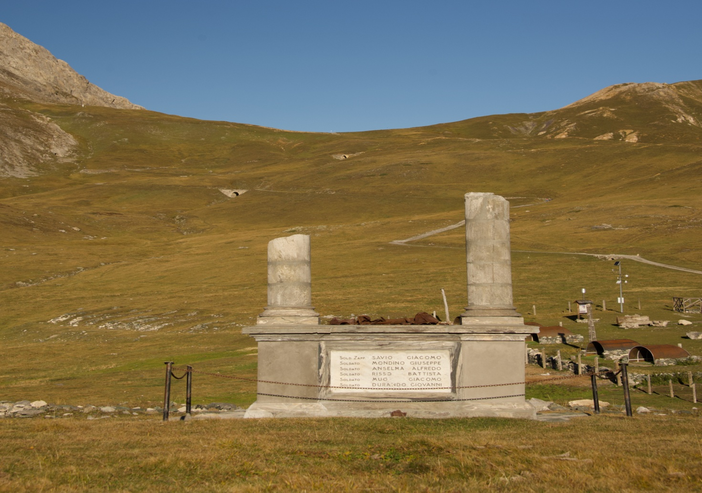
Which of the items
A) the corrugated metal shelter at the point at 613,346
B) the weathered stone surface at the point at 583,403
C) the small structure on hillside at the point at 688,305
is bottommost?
the weathered stone surface at the point at 583,403

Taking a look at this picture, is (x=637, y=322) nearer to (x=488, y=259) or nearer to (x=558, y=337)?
(x=558, y=337)

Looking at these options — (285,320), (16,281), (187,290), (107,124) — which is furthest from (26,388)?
(107,124)

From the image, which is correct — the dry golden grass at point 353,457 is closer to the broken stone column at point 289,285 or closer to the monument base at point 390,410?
the monument base at point 390,410

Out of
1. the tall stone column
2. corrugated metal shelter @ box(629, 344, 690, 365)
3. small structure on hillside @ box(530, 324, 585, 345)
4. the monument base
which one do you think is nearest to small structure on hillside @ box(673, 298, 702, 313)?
small structure on hillside @ box(530, 324, 585, 345)

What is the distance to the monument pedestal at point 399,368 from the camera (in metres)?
15.4

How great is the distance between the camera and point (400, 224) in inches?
3462

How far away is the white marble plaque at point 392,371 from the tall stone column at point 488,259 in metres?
1.20

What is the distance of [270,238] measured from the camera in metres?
80.4

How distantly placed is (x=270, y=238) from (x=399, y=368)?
6573 cm

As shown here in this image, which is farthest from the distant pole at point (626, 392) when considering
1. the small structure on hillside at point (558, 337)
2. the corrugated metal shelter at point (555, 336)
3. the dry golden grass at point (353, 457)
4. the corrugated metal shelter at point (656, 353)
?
the corrugated metal shelter at point (555, 336)

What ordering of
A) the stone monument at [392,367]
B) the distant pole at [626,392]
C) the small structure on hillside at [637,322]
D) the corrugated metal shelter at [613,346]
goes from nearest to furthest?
the distant pole at [626,392] → the stone monument at [392,367] → the corrugated metal shelter at [613,346] → the small structure on hillside at [637,322]

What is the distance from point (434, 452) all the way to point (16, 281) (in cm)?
5786

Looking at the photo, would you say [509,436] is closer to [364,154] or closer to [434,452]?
[434,452]

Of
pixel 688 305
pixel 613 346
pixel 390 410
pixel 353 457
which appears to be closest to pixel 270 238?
pixel 688 305
